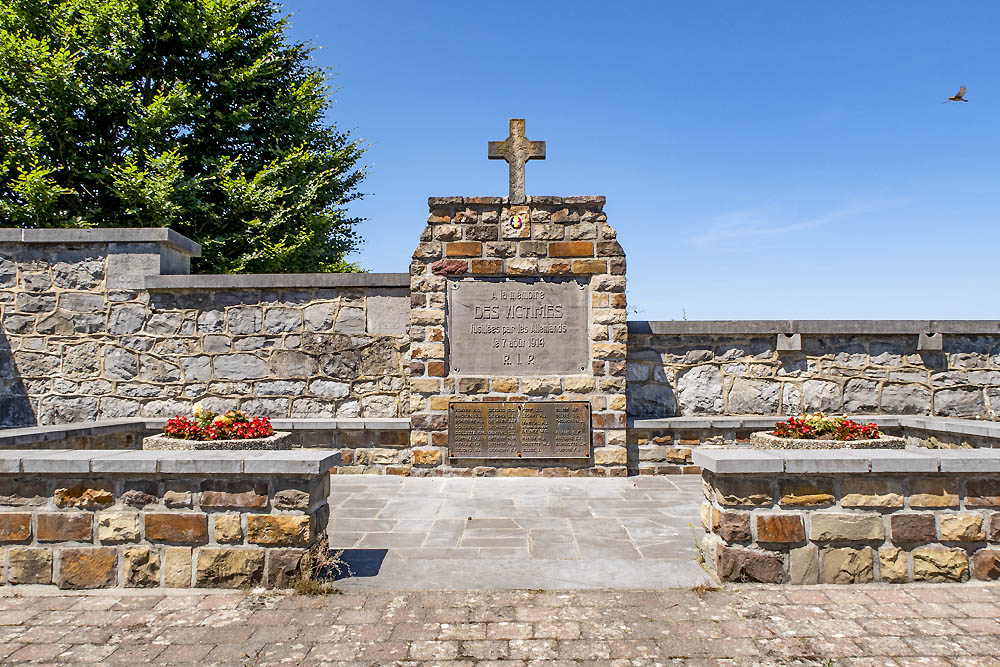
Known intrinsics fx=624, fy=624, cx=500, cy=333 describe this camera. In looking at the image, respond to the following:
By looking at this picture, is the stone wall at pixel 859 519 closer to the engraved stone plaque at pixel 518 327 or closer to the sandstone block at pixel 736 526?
the sandstone block at pixel 736 526

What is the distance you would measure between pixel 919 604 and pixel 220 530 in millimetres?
4218

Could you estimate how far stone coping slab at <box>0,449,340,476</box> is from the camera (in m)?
3.86

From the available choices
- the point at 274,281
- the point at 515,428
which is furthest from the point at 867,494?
the point at 274,281

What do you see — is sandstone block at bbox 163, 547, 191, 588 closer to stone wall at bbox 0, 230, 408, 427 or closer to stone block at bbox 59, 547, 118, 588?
stone block at bbox 59, 547, 118, 588

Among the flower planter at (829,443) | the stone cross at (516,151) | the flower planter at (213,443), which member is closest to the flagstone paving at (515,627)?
the flower planter at (213,443)

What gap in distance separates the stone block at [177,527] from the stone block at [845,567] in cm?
392

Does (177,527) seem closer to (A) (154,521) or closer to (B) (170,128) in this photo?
(A) (154,521)

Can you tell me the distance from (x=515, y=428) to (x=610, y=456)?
123 centimetres

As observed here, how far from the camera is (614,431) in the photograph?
306 inches

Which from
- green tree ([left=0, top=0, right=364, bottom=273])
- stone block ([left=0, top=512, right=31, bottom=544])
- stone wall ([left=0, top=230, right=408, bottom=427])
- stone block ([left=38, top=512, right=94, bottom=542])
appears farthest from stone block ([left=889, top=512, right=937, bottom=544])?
green tree ([left=0, top=0, right=364, bottom=273])

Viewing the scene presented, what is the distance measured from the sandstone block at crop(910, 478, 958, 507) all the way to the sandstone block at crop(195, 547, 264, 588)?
4152 millimetres

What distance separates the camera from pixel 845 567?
392 cm

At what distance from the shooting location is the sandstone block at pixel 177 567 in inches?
155

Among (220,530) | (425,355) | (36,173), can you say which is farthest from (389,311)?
(36,173)
